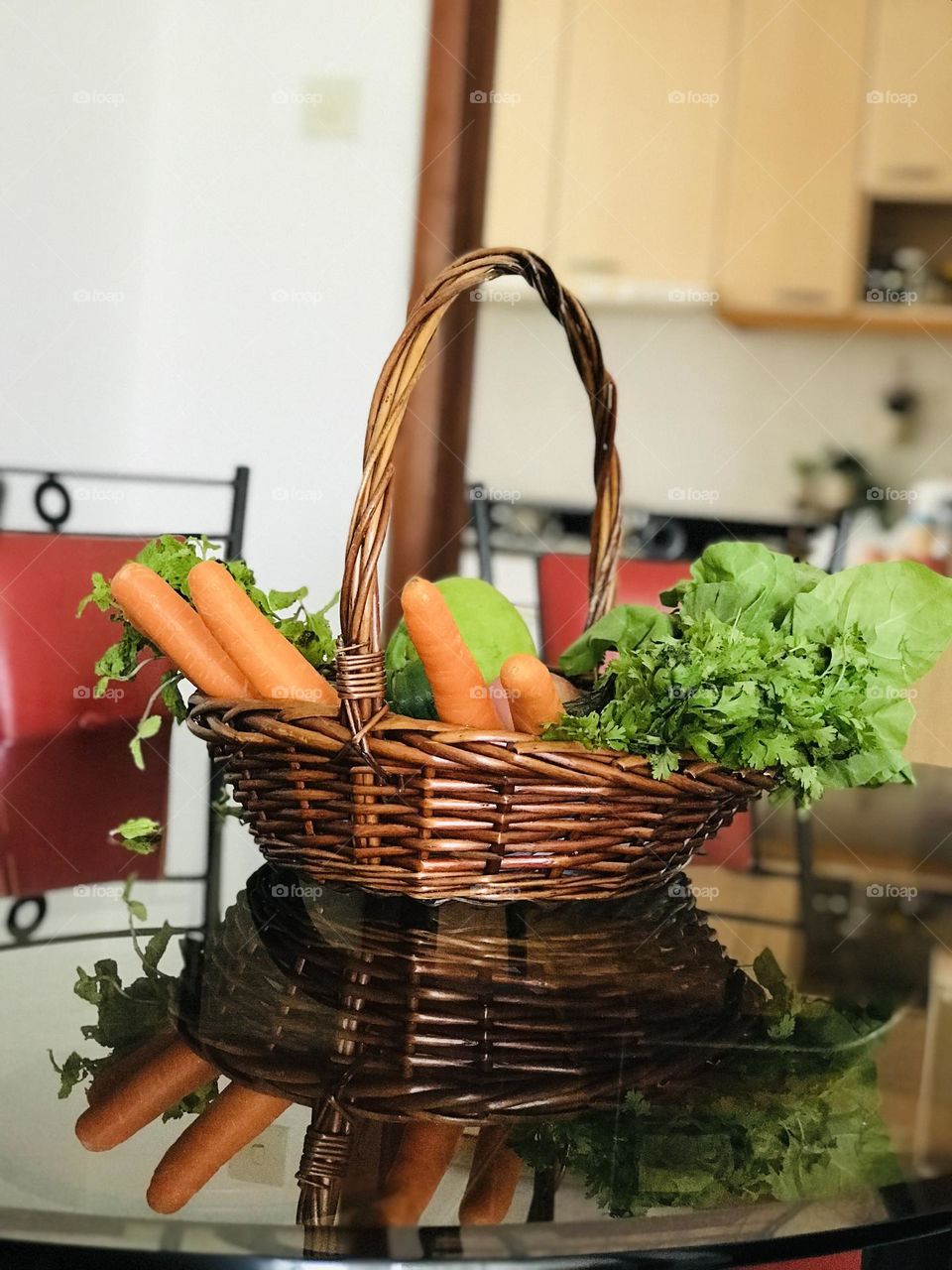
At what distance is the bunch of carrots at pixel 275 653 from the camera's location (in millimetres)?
808

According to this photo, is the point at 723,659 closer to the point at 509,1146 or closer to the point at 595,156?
the point at 509,1146

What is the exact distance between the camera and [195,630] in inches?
34.5

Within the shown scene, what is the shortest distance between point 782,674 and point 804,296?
3434mm

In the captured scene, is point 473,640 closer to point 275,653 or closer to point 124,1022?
point 275,653

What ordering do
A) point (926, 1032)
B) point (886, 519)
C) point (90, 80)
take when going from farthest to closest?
1. point (886, 519)
2. point (90, 80)
3. point (926, 1032)

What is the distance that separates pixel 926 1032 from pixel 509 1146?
0.93ft

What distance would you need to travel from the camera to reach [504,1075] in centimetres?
57

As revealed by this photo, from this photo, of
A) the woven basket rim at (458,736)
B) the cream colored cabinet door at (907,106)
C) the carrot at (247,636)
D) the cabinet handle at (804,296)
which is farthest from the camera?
the cabinet handle at (804,296)

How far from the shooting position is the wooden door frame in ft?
9.33

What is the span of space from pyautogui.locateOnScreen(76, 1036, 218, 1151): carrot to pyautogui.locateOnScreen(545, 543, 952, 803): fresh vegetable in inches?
11.9

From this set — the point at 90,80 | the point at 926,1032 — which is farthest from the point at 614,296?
the point at 926,1032
